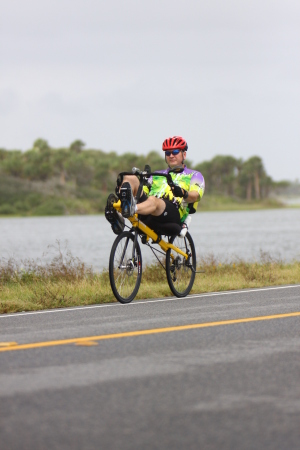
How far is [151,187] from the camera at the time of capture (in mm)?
10805

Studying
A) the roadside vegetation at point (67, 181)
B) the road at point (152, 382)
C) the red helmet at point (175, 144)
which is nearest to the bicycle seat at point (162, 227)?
the red helmet at point (175, 144)

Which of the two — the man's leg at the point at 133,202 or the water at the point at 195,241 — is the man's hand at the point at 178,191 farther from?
the water at the point at 195,241

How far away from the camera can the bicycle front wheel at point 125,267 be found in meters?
9.80

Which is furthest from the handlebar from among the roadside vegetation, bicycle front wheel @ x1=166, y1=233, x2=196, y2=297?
the roadside vegetation

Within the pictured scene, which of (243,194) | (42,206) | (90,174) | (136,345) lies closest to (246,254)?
(136,345)

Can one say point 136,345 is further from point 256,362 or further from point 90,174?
point 90,174

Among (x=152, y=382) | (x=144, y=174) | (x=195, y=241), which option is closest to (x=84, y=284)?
(x=144, y=174)

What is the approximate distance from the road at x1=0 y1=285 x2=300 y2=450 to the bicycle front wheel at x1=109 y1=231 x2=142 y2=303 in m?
1.23

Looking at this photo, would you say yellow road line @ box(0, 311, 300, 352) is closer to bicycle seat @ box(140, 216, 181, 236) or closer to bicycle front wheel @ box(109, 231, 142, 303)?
bicycle front wheel @ box(109, 231, 142, 303)

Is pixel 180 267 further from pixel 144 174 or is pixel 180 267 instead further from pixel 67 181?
pixel 67 181

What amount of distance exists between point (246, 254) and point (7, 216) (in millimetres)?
97414

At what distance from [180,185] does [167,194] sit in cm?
40

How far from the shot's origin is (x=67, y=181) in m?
146

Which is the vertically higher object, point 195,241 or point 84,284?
point 84,284
